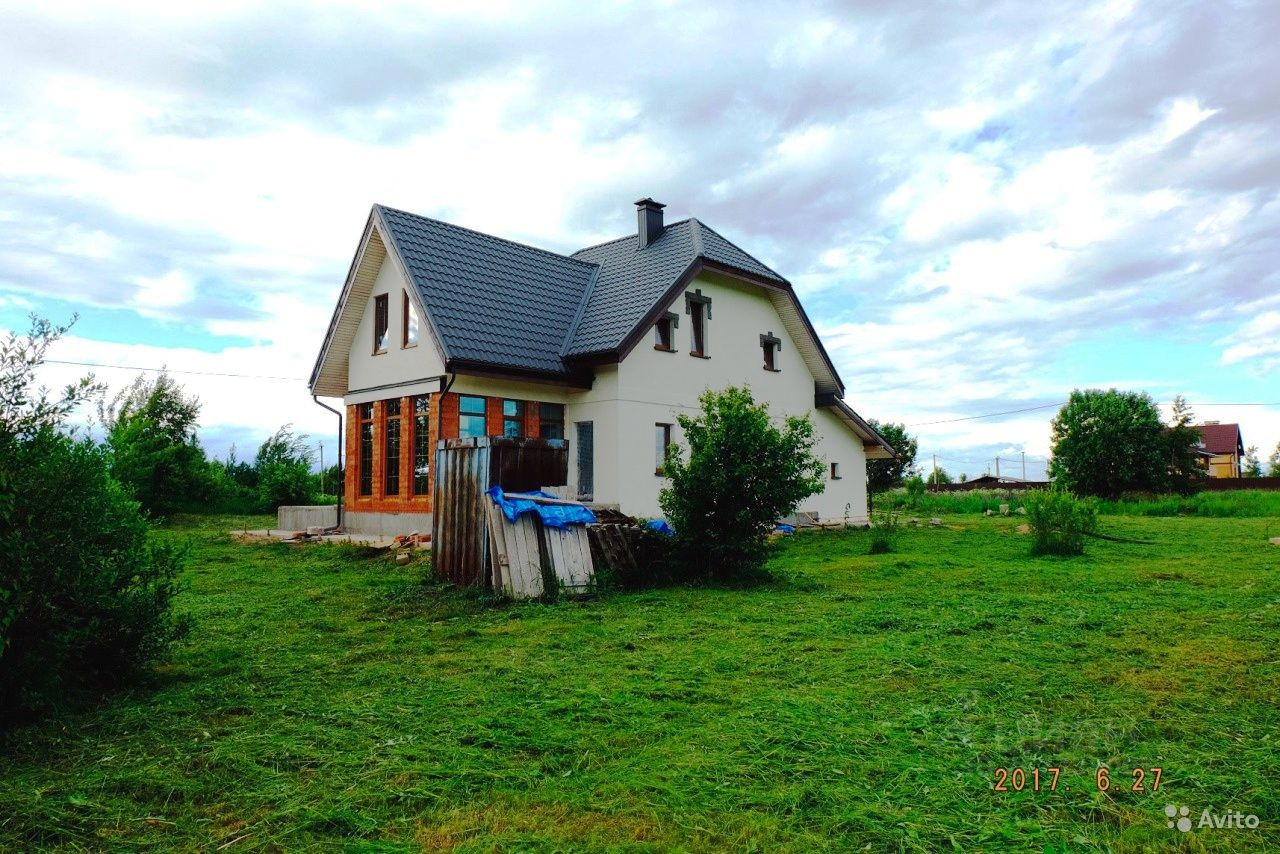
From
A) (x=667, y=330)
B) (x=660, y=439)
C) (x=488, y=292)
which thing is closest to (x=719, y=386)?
(x=667, y=330)

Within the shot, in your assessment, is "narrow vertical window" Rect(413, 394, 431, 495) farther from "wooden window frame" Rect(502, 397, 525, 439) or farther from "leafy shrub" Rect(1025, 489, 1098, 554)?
"leafy shrub" Rect(1025, 489, 1098, 554)

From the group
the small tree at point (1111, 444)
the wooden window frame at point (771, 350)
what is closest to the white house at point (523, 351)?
the wooden window frame at point (771, 350)

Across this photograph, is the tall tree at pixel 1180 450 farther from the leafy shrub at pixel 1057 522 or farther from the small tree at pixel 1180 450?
the leafy shrub at pixel 1057 522

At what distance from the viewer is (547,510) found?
9969mm

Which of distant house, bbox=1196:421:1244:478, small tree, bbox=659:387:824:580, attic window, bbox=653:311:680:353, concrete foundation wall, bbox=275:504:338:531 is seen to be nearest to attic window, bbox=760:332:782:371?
attic window, bbox=653:311:680:353

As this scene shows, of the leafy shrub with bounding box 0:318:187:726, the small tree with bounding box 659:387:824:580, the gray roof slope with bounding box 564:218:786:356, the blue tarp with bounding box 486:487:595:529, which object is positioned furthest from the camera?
the gray roof slope with bounding box 564:218:786:356

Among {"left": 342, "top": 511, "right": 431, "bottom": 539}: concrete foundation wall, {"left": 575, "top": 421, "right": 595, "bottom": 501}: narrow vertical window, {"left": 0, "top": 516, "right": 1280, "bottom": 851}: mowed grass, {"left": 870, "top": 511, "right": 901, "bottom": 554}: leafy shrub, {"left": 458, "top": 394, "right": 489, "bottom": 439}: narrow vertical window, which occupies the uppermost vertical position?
{"left": 458, "top": 394, "right": 489, "bottom": 439}: narrow vertical window

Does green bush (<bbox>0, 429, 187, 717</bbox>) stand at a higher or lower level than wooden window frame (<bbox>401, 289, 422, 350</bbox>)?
lower

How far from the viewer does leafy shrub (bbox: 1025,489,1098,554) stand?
14.5 meters

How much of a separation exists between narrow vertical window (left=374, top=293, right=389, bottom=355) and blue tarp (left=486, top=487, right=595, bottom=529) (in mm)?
9385

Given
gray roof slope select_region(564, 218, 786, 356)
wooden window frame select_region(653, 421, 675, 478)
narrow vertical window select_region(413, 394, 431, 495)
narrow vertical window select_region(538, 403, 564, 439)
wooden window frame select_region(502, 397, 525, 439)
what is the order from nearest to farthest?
narrow vertical window select_region(413, 394, 431, 495) < wooden window frame select_region(502, 397, 525, 439) < narrow vertical window select_region(538, 403, 564, 439) < gray roof slope select_region(564, 218, 786, 356) < wooden window frame select_region(653, 421, 675, 478)

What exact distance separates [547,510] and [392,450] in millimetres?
8756

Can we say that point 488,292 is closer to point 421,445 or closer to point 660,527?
point 421,445

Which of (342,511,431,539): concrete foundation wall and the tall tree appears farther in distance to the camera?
the tall tree
